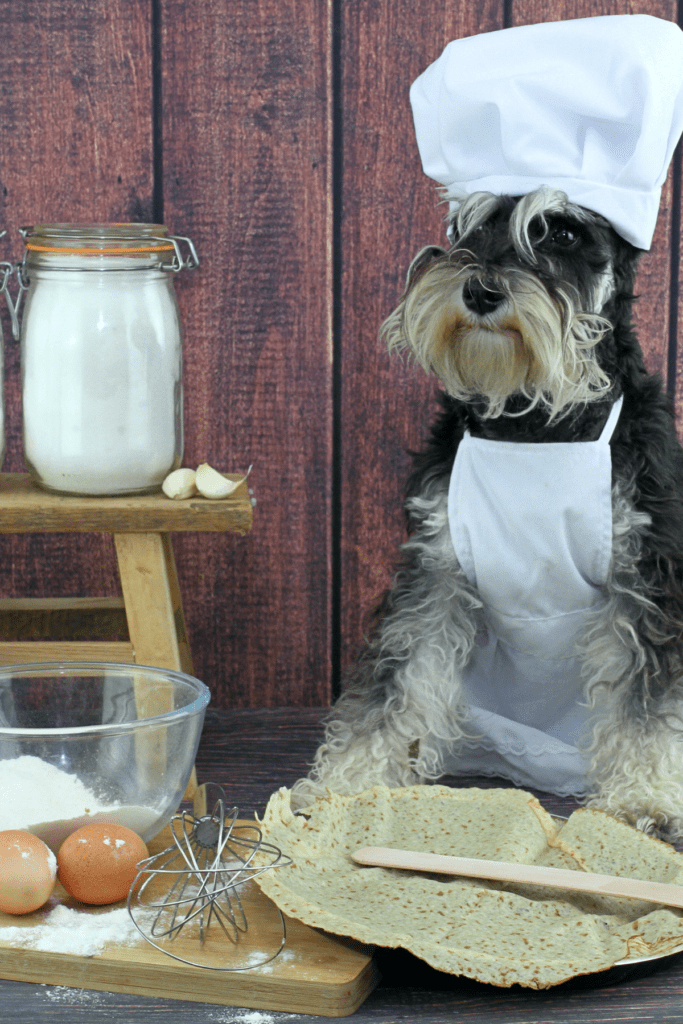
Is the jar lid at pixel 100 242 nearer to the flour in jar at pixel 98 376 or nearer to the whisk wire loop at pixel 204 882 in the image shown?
the flour in jar at pixel 98 376

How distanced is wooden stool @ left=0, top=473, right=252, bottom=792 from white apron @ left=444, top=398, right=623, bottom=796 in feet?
0.82

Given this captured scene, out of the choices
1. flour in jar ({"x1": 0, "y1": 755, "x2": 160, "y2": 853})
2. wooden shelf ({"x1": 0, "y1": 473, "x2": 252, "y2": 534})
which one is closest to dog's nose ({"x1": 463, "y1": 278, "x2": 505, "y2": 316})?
wooden shelf ({"x1": 0, "y1": 473, "x2": 252, "y2": 534})

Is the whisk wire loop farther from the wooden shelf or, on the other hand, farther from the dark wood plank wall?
the dark wood plank wall

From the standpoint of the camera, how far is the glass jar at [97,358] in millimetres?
1105

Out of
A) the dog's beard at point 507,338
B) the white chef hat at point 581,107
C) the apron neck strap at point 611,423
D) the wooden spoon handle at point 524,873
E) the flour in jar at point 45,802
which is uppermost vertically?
the white chef hat at point 581,107

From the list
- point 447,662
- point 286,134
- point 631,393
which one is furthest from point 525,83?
point 447,662

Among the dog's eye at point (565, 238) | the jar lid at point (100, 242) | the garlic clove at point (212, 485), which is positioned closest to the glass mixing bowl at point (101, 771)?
the garlic clove at point (212, 485)

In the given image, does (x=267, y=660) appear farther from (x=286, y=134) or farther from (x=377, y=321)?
(x=286, y=134)

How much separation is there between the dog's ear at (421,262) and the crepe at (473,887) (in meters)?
0.52

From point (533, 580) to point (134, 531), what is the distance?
42cm

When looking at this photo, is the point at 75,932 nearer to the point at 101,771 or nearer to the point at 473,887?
the point at 101,771

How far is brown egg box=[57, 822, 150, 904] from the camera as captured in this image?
34.7 inches

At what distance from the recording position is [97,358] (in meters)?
1.10

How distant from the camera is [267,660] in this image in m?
1.50
